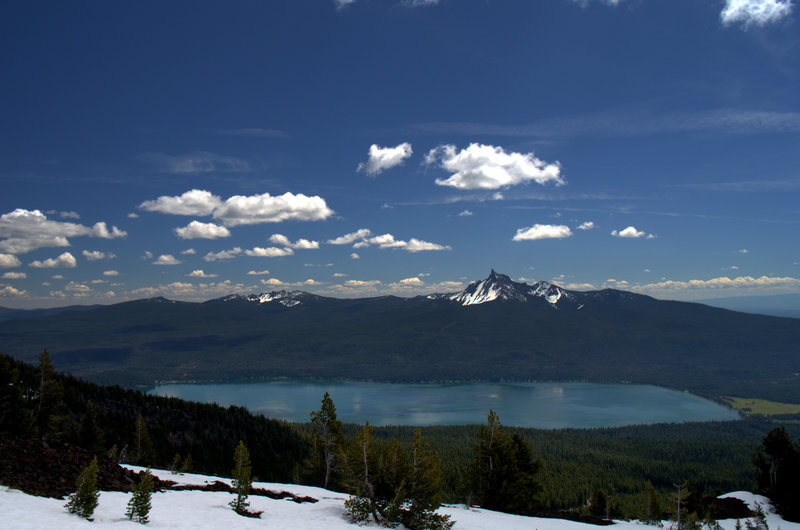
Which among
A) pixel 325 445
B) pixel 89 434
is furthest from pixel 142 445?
pixel 325 445

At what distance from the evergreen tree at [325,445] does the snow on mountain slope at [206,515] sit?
10.8m

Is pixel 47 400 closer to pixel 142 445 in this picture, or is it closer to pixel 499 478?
pixel 142 445

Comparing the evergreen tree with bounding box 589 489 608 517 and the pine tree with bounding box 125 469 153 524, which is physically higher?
the pine tree with bounding box 125 469 153 524

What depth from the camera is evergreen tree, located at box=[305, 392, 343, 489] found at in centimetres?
5509

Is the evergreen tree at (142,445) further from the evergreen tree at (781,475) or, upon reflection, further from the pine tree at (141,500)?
the evergreen tree at (781,475)

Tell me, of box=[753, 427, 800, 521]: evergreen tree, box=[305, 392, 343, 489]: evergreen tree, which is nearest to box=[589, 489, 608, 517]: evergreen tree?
box=[753, 427, 800, 521]: evergreen tree

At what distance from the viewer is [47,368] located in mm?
62375

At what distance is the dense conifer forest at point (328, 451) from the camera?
4922cm

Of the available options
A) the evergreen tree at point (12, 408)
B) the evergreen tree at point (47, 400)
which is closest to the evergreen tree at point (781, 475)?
the evergreen tree at point (12, 408)

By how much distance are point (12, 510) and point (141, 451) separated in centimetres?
5486

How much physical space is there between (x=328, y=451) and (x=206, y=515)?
105ft

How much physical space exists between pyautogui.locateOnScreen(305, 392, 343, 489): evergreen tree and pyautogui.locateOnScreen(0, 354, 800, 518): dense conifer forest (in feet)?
0.45

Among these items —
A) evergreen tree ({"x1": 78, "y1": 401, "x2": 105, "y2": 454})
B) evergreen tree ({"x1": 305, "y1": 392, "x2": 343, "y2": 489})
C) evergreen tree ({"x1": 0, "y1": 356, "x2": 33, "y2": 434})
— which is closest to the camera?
evergreen tree ({"x1": 0, "y1": 356, "x2": 33, "y2": 434})

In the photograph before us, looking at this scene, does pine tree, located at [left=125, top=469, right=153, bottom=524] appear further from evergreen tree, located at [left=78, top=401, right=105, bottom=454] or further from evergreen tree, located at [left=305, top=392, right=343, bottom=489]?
evergreen tree, located at [left=78, top=401, right=105, bottom=454]
